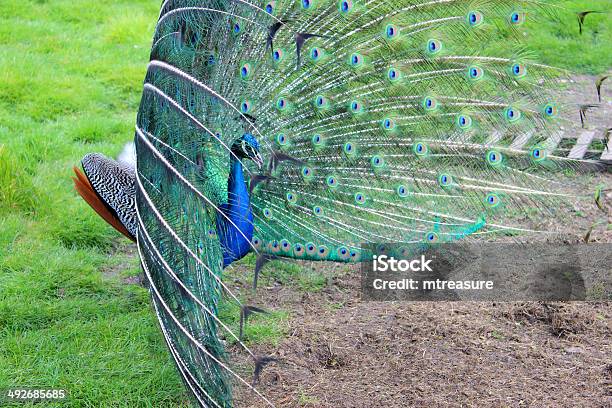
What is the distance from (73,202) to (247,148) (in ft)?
7.15

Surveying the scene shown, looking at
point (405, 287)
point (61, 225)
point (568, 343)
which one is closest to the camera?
point (568, 343)

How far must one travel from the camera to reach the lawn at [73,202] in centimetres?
385

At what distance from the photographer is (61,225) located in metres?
5.07

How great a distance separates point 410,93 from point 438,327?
1325mm

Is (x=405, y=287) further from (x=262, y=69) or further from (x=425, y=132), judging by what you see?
(x=262, y=69)

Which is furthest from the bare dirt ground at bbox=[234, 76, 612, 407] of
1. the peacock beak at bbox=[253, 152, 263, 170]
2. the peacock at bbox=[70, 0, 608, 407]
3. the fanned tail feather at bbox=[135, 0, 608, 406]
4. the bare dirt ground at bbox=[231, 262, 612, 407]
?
the peacock beak at bbox=[253, 152, 263, 170]

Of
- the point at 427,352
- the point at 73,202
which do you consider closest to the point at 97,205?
the point at 73,202

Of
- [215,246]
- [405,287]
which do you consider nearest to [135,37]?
[405,287]

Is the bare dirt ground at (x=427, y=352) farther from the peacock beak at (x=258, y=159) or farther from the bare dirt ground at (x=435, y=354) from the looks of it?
the peacock beak at (x=258, y=159)

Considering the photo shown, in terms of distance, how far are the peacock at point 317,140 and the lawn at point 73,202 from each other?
0.58 metres

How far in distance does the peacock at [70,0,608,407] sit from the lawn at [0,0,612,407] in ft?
1.90

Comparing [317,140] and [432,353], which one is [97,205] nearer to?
[317,140]

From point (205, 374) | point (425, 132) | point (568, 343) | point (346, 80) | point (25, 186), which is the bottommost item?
point (568, 343)

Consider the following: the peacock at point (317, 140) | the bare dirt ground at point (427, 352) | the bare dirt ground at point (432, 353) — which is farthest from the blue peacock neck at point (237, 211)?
the bare dirt ground at point (432, 353)
